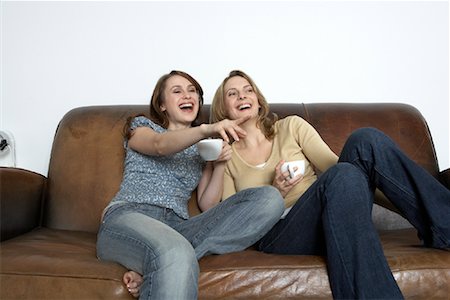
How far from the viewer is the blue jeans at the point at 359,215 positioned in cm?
112

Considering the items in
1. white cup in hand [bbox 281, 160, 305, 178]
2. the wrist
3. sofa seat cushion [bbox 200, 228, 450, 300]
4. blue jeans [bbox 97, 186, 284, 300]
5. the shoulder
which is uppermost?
the wrist

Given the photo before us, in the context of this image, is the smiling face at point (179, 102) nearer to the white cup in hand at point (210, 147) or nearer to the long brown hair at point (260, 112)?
the long brown hair at point (260, 112)

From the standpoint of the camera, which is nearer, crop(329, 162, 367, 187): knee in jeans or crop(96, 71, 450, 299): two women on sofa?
crop(96, 71, 450, 299): two women on sofa

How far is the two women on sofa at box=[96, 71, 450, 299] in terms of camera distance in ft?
3.72

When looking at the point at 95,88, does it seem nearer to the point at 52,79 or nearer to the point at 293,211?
the point at 52,79

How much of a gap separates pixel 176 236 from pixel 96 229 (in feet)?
2.33

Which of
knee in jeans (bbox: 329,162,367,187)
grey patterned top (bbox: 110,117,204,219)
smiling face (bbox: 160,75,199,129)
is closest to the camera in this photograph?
knee in jeans (bbox: 329,162,367,187)

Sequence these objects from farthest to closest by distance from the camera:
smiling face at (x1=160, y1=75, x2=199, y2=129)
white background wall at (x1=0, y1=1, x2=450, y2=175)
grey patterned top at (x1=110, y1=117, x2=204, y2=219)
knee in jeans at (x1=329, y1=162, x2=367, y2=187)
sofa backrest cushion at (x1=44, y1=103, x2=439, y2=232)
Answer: white background wall at (x1=0, y1=1, x2=450, y2=175) < sofa backrest cushion at (x1=44, y1=103, x2=439, y2=232) < smiling face at (x1=160, y1=75, x2=199, y2=129) < grey patterned top at (x1=110, y1=117, x2=204, y2=219) < knee in jeans at (x1=329, y1=162, x2=367, y2=187)

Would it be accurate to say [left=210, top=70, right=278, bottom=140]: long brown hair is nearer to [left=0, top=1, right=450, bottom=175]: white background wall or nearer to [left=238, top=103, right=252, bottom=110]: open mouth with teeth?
[left=238, top=103, right=252, bottom=110]: open mouth with teeth

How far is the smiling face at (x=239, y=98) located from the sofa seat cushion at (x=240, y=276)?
604 millimetres

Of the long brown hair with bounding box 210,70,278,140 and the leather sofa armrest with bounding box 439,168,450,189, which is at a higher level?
the long brown hair with bounding box 210,70,278,140

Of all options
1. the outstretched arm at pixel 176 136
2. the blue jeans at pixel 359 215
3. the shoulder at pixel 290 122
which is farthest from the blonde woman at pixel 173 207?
→ the shoulder at pixel 290 122

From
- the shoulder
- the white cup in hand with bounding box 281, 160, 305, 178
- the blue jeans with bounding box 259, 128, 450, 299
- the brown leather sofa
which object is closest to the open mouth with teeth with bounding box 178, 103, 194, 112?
the brown leather sofa

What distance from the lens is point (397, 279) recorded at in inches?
46.7
